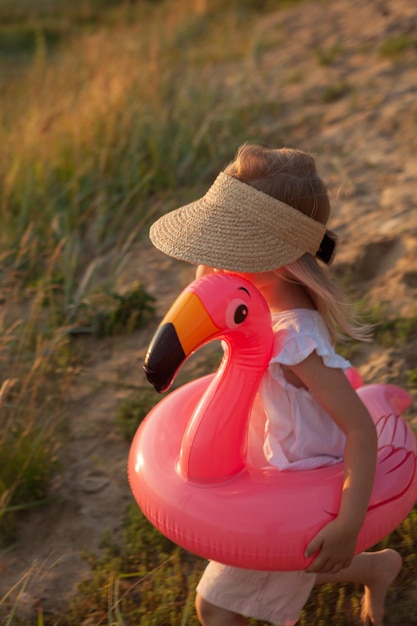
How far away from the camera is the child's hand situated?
215 centimetres

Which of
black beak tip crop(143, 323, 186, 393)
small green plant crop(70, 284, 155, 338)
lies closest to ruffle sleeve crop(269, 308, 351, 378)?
black beak tip crop(143, 323, 186, 393)

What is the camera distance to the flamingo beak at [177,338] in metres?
2.06

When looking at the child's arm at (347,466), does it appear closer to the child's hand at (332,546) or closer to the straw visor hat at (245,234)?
the child's hand at (332,546)

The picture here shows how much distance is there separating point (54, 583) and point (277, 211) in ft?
5.45

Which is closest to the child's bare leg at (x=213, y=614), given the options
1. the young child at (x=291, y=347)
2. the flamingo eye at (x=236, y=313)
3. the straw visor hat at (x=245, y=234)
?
the young child at (x=291, y=347)

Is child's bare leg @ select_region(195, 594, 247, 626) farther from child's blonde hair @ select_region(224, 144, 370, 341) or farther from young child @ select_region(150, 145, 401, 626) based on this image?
child's blonde hair @ select_region(224, 144, 370, 341)

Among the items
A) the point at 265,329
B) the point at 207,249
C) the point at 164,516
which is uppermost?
the point at 207,249

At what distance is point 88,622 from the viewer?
9.05 ft

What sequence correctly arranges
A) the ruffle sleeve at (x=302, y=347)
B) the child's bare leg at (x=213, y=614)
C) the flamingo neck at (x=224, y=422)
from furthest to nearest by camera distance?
the child's bare leg at (x=213, y=614), the flamingo neck at (x=224, y=422), the ruffle sleeve at (x=302, y=347)

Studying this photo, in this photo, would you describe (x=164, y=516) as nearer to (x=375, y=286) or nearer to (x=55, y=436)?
(x=55, y=436)

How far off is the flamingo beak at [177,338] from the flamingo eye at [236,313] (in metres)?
0.04

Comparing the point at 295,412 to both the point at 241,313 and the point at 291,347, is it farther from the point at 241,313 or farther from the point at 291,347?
the point at 241,313

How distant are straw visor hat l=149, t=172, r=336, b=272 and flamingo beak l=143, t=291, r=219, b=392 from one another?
0.14m

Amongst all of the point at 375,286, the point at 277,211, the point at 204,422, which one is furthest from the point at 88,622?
the point at 375,286
